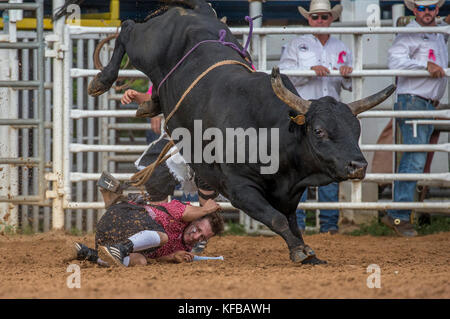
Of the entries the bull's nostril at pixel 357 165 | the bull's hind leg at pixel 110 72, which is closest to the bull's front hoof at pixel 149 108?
the bull's hind leg at pixel 110 72

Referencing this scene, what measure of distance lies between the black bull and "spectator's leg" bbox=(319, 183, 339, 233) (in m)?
2.30

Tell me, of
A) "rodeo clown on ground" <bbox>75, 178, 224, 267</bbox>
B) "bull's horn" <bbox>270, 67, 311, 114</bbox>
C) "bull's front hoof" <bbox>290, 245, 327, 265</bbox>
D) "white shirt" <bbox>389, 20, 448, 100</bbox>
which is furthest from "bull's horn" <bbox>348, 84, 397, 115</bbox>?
"white shirt" <bbox>389, 20, 448, 100</bbox>

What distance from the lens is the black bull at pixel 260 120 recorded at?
176 inches

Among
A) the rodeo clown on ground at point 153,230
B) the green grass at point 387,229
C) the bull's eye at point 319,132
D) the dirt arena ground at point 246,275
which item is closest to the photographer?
the dirt arena ground at point 246,275

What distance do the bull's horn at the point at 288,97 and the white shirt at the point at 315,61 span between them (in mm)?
2667

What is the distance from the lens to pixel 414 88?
7.24m

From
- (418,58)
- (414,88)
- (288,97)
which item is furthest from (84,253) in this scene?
(418,58)

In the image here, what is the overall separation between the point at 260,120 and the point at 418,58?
9.95 ft

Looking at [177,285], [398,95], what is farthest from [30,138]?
[177,285]

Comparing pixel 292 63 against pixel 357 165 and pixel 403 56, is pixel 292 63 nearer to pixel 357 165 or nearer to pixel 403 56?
pixel 403 56

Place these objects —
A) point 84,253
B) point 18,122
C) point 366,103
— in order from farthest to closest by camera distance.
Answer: point 18,122, point 84,253, point 366,103

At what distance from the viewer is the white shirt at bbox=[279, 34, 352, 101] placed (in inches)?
285

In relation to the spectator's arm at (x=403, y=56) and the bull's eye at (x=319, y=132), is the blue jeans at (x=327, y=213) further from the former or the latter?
the bull's eye at (x=319, y=132)

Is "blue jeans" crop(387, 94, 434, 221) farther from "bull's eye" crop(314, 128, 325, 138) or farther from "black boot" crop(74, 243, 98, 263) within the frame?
"black boot" crop(74, 243, 98, 263)
